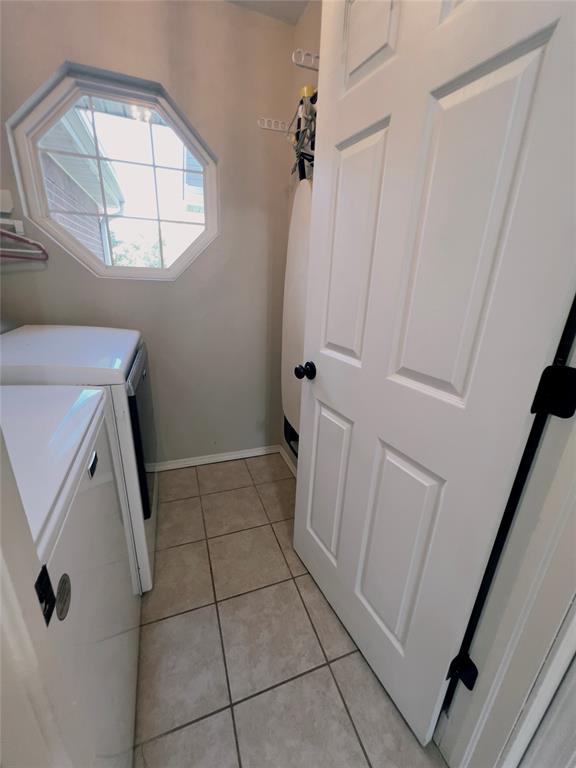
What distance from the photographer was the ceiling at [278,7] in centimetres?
156

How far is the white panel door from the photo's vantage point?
526mm

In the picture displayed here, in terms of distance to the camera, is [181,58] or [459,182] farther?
[181,58]

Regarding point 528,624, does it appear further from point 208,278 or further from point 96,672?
point 208,278

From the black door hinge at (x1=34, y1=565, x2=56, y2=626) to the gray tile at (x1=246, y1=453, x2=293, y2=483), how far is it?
5.71 ft

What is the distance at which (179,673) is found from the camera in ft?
3.51

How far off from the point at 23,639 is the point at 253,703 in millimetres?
1057

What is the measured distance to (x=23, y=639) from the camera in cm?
31

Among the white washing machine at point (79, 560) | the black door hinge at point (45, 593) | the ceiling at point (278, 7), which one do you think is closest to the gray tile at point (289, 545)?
the white washing machine at point (79, 560)

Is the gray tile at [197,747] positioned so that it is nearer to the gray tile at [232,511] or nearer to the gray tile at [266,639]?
the gray tile at [266,639]

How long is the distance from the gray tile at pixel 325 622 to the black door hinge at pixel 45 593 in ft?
3.66

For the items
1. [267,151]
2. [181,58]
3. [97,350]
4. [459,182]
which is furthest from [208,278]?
[459,182]

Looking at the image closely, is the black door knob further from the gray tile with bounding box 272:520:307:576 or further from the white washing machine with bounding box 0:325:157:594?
the gray tile with bounding box 272:520:307:576

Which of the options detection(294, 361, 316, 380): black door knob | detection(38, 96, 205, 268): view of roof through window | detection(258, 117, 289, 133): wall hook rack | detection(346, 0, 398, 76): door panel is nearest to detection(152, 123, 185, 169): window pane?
detection(38, 96, 205, 268): view of roof through window

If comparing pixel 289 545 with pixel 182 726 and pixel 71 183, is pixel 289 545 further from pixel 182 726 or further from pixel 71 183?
pixel 71 183
